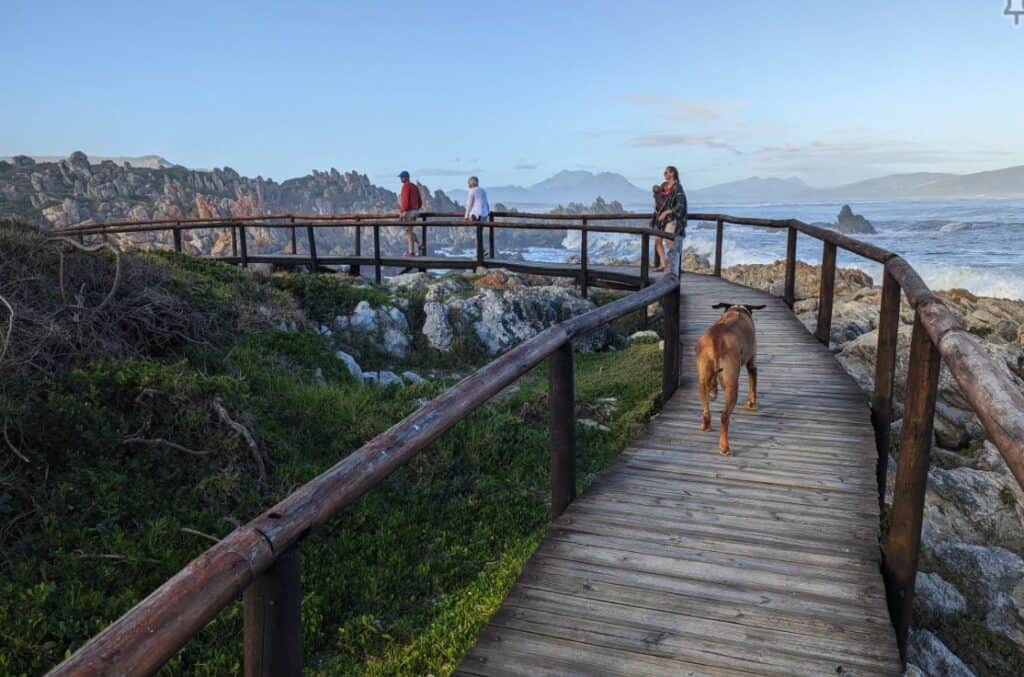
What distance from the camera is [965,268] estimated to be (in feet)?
133

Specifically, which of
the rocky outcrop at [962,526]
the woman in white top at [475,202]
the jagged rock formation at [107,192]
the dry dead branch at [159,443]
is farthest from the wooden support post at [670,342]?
the jagged rock formation at [107,192]

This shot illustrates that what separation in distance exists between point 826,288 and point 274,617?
7.96 meters

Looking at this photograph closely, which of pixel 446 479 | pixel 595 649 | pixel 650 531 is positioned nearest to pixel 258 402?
pixel 446 479

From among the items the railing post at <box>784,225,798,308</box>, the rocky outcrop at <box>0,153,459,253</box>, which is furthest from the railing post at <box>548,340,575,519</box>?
the rocky outcrop at <box>0,153,459,253</box>

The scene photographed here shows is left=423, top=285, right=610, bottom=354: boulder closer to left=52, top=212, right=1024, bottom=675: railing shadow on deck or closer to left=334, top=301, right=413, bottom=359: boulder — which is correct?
left=334, top=301, right=413, bottom=359: boulder

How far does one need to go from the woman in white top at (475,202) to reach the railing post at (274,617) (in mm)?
15592

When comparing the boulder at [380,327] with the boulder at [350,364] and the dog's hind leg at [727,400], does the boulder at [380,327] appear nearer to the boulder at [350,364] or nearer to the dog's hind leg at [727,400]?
the boulder at [350,364]

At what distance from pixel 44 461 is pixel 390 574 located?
2.47 metres

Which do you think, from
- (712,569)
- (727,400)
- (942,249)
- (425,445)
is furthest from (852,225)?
(425,445)

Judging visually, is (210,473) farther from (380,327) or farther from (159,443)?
(380,327)

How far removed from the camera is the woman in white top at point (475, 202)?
56.3 feet

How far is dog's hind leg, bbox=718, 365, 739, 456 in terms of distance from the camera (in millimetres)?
4973

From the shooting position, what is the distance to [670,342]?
6.58m

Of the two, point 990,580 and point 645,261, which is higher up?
point 645,261
